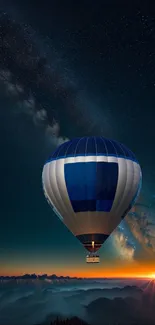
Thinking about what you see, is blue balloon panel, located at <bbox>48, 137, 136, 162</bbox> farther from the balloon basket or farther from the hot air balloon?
the balloon basket

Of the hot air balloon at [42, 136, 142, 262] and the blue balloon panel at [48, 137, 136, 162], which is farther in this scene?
the blue balloon panel at [48, 137, 136, 162]

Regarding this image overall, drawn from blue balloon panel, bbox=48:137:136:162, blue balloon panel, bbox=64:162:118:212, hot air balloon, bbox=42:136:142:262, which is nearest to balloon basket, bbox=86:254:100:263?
hot air balloon, bbox=42:136:142:262

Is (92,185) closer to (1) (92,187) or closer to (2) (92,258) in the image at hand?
(1) (92,187)

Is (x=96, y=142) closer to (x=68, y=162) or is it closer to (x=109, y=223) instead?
(x=68, y=162)

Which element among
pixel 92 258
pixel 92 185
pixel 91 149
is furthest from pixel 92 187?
pixel 92 258

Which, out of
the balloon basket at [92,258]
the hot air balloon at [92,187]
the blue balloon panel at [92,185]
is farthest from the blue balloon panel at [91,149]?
the balloon basket at [92,258]

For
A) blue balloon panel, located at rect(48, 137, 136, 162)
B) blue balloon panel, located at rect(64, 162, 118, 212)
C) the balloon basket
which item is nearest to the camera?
blue balloon panel, located at rect(64, 162, 118, 212)

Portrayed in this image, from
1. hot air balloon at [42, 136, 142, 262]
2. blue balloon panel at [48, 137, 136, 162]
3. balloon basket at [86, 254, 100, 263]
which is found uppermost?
blue balloon panel at [48, 137, 136, 162]

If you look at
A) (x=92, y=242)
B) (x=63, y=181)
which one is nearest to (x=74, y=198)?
(x=63, y=181)

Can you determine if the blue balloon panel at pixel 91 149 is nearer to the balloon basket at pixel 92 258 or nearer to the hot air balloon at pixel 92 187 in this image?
the hot air balloon at pixel 92 187
